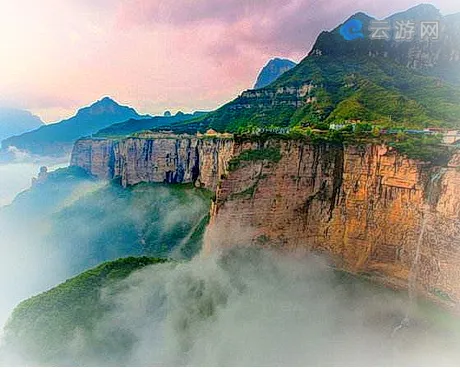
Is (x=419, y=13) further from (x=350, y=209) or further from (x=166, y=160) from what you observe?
(x=166, y=160)

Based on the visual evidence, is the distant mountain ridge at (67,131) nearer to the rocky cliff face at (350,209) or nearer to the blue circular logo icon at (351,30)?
the blue circular logo icon at (351,30)

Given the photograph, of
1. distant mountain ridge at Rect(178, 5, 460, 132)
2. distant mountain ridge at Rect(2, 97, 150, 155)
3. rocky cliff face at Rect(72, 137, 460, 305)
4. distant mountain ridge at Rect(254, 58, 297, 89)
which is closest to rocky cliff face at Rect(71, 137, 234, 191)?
distant mountain ridge at Rect(178, 5, 460, 132)

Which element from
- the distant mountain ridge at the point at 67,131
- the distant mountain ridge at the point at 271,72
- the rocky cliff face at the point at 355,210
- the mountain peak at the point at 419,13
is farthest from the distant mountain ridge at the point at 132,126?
the rocky cliff face at the point at 355,210

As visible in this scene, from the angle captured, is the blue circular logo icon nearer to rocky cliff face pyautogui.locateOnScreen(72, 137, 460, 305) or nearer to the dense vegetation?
rocky cliff face pyautogui.locateOnScreen(72, 137, 460, 305)

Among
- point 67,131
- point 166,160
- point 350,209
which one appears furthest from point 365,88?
point 67,131

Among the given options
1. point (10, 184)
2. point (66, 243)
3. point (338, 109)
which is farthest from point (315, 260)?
point (10, 184)

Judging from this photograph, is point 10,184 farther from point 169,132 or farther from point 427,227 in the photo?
point 427,227
